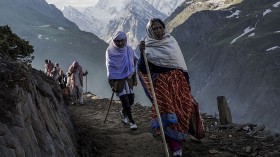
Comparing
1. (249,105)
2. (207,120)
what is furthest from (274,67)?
(207,120)

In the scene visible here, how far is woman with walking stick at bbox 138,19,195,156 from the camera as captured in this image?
709cm

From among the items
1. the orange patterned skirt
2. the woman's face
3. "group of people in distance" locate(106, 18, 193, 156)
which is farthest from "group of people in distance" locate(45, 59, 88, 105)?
the orange patterned skirt

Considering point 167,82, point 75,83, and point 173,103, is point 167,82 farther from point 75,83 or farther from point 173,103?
point 75,83

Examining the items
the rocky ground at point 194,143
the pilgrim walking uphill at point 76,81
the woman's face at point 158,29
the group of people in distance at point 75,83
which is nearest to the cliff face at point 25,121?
the rocky ground at point 194,143

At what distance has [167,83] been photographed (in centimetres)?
738

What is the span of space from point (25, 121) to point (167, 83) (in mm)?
3411

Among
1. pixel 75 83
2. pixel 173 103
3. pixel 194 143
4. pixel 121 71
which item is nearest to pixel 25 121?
pixel 173 103

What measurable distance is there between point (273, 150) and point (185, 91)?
1.86m

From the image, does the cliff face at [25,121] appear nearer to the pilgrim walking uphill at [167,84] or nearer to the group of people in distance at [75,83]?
the pilgrim walking uphill at [167,84]

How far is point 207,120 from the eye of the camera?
11281 millimetres

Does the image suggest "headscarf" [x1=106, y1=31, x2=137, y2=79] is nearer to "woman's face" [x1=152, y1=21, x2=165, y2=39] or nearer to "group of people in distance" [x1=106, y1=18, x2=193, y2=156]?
"group of people in distance" [x1=106, y1=18, x2=193, y2=156]

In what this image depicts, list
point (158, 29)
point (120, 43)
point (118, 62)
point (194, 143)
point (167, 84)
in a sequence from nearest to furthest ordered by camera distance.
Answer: point (167, 84), point (158, 29), point (194, 143), point (120, 43), point (118, 62)

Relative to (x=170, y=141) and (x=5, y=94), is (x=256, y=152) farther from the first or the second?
(x=5, y=94)

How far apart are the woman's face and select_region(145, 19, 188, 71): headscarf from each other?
0.06 metres
